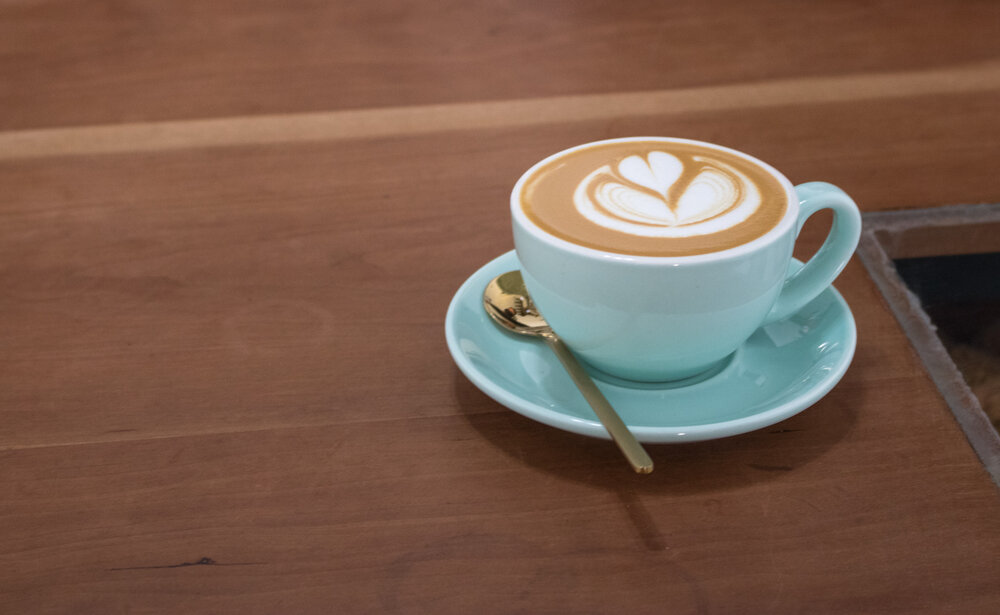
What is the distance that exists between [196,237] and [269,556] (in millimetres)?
345

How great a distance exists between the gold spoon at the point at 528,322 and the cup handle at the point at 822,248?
12 centimetres

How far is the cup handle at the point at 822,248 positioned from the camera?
45 cm

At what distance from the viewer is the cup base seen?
46 cm

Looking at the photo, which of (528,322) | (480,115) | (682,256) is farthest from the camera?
(480,115)

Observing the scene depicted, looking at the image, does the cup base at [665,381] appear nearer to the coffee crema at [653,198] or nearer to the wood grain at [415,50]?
the coffee crema at [653,198]

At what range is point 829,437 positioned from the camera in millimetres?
424

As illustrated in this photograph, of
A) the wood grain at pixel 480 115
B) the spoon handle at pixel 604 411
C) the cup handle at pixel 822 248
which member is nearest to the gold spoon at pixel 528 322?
the spoon handle at pixel 604 411

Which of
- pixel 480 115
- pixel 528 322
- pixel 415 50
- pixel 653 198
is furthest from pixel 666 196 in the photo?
pixel 415 50

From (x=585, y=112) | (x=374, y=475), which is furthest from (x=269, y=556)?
(x=585, y=112)

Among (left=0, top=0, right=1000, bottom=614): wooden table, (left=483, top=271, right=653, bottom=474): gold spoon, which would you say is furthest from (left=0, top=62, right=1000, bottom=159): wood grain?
(left=483, top=271, right=653, bottom=474): gold spoon

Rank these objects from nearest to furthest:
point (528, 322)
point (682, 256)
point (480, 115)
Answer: point (682, 256), point (528, 322), point (480, 115)

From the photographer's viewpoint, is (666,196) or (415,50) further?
(415,50)

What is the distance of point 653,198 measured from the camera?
444 mm

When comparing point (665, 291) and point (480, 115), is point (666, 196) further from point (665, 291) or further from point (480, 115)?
point (480, 115)
